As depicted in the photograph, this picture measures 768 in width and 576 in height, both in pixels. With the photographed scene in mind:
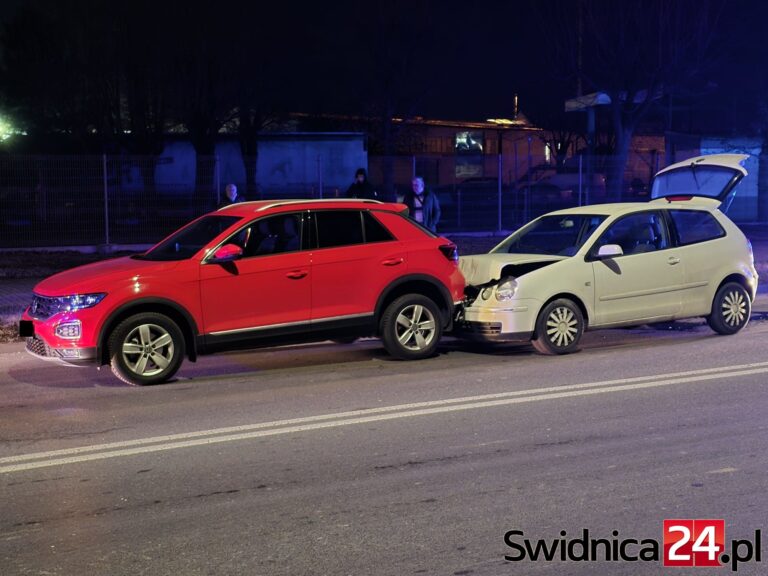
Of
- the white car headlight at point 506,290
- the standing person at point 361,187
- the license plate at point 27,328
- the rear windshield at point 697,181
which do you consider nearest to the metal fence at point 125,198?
the standing person at point 361,187

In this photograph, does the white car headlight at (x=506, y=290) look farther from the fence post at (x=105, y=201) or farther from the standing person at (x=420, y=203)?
the fence post at (x=105, y=201)

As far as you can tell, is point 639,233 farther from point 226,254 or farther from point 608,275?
point 226,254

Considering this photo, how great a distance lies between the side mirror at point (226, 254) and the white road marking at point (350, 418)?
7.13ft

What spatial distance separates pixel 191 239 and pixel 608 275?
14.2ft

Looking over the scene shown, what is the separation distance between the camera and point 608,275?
1082cm

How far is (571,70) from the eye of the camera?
33.8 metres

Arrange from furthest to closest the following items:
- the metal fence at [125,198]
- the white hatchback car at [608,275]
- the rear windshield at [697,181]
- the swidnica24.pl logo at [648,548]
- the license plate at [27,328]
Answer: the metal fence at [125,198] < the rear windshield at [697,181] < the white hatchback car at [608,275] < the license plate at [27,328] < the swidnica24.pl logo at [648,548]

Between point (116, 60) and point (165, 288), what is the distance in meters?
26.8

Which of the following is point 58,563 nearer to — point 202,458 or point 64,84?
point 202,458

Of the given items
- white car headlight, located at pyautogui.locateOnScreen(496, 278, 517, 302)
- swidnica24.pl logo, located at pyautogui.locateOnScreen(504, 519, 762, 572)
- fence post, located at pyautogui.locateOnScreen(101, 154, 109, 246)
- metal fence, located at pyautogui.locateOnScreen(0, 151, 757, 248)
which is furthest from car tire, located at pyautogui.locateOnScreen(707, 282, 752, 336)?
fence post, located at pyautogui.locateOnScreen(101, 154, 109, 246)

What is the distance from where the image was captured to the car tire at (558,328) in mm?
10477

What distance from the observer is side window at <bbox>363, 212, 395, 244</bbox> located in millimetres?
10367

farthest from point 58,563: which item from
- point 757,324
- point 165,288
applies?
point 757,324

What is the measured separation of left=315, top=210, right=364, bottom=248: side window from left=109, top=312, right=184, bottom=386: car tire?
5.65ft
